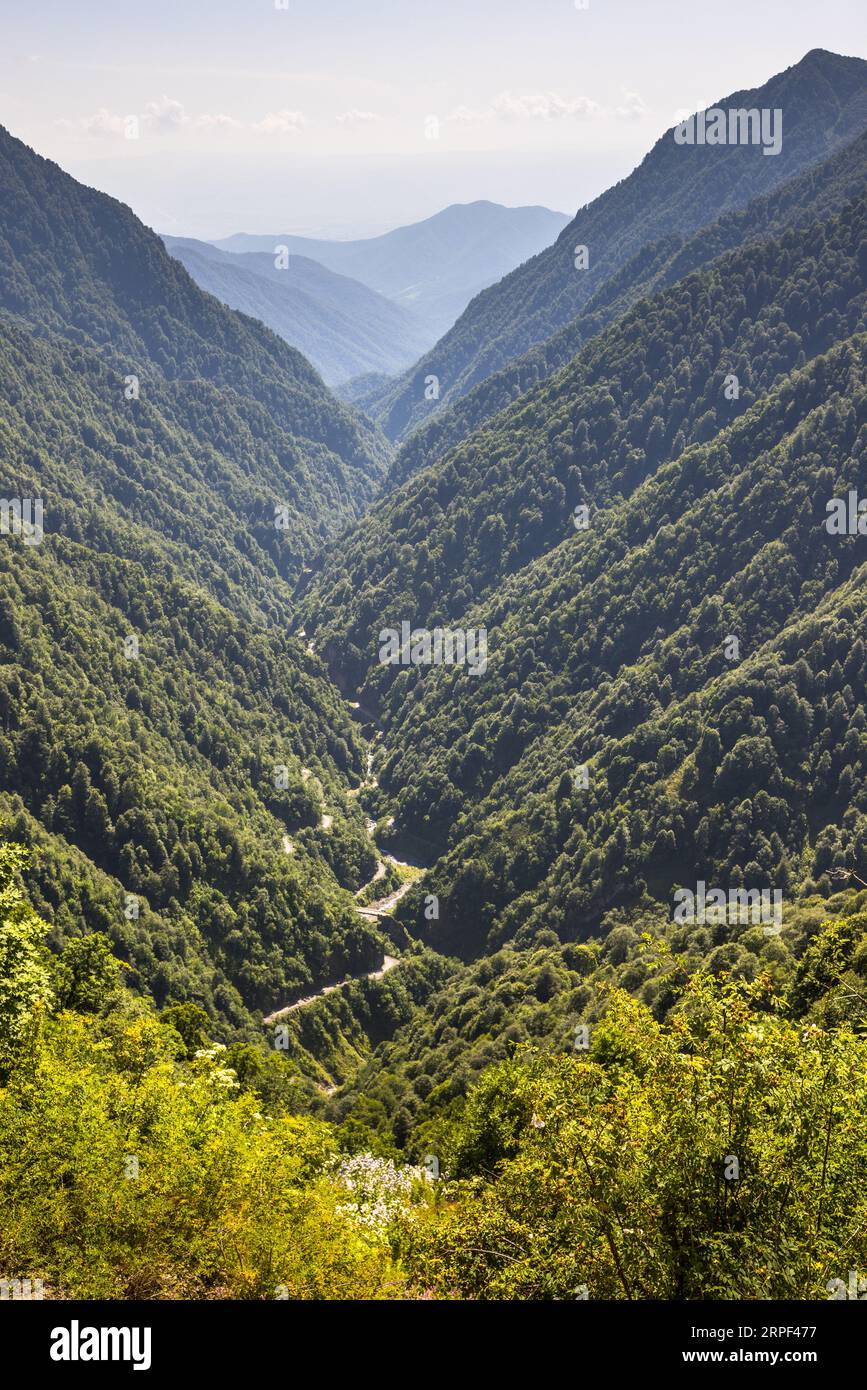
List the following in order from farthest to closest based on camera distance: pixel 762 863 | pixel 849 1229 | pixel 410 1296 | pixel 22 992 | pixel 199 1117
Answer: pixel 762 863 → pixel 22 992 → pixel 199 1117 → pixel 410 1296 → pixel 849 1229

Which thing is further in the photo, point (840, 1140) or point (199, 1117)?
point (199, 1117)

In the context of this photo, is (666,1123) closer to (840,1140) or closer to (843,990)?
(840,1140)

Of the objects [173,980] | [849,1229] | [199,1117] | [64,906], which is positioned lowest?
[173,980]
